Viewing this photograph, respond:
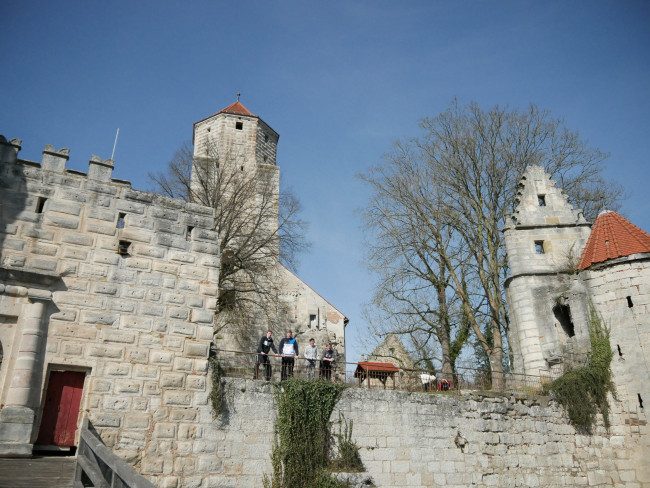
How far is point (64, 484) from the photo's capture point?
707 centimetres

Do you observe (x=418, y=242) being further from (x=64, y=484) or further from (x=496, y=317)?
(x=64, y=484)

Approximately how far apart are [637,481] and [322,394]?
941 centimetres

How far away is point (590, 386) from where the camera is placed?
1509cm

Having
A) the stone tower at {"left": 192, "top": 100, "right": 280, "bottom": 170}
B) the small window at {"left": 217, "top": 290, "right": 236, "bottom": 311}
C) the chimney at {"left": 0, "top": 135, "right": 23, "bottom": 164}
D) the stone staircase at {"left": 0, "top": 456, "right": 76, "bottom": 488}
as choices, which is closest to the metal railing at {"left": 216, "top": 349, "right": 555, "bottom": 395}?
the stone staircase at {"left": 0, "top": 456, "right": 76, "bottom": 488}

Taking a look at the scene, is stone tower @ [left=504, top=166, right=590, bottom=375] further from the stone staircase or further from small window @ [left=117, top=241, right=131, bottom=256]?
the stone staircase

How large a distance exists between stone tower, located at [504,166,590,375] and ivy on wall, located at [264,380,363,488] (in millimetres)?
8356

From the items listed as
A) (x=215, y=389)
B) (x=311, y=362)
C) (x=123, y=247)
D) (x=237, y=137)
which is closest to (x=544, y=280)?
(x=311, y=362)

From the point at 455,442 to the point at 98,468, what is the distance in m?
8.53

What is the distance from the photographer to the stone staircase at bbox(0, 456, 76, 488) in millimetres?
6855

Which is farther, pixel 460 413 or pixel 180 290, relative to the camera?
pixel 460 413

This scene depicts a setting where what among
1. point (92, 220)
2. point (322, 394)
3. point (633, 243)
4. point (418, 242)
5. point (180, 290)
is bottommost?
point (322, 394)

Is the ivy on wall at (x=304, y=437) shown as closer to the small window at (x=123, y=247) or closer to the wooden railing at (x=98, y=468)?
the wooden railing at (x=98, y=468)

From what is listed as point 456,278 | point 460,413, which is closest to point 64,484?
point 460,413

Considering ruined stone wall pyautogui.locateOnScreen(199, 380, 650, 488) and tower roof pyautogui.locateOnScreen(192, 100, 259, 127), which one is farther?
tower roof pyautogui.locateOnScreen(192, 100, 259, 127)
